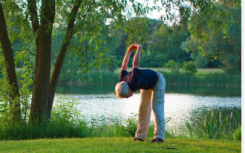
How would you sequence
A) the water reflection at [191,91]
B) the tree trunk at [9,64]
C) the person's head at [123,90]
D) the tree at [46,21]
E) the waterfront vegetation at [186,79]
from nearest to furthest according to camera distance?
the person's head at [123,90] < the tree at [46,21] < the tree trunk at [9,64] < the water reflection at [191,91] < the waterfront vegetation at [186,79]

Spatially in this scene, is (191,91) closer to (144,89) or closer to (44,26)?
(44,26)


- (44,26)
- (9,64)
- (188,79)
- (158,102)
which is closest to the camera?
(158,102)

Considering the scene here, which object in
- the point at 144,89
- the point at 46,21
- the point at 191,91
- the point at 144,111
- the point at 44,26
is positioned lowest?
the point at 191,91

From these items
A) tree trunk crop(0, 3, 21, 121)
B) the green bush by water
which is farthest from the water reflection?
tree trunk crop(0, 3, 21, 121)

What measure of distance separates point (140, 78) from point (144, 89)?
541 millimetres

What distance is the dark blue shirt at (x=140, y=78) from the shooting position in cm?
455

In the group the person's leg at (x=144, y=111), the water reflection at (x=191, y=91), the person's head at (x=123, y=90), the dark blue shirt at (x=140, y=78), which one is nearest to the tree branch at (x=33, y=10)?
the dark blue shirt at (x=140, y=78)

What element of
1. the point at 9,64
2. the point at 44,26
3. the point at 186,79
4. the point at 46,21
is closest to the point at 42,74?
the point at 9,64

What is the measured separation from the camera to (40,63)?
828 cm

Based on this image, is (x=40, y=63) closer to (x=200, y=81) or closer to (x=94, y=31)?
(x=94, y=31)

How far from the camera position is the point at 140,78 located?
462 centimetres

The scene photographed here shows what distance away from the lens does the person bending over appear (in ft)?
15.0

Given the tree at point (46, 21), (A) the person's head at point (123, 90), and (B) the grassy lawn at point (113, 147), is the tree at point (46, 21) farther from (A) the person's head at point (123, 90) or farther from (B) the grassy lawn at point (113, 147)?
(A) the person's head at point (123, 90)

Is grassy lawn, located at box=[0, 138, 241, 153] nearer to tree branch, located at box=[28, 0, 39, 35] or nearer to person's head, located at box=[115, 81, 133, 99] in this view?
person's head, located at box=[115, 81, 133, 99]
